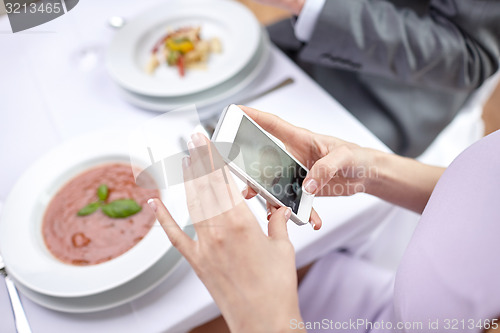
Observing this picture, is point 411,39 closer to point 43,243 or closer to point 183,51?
point 183,51

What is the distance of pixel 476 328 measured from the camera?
0.48 metres

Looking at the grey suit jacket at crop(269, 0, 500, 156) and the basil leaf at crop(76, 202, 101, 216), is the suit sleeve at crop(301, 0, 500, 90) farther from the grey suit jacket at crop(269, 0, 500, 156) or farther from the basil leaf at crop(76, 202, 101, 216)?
the basil leaf at crop(76, 202, 101, 216)

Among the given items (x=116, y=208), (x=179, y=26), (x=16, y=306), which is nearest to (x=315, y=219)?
(x=116, y=208)

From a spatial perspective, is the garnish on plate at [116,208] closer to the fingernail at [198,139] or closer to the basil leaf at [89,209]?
the basil leaf at [89,209]

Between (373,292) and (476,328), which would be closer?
(476,328)

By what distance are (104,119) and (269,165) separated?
1.34 feet

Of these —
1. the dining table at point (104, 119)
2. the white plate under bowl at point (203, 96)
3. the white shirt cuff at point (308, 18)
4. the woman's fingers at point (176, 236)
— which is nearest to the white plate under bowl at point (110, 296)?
the dining table at point (104, 119)

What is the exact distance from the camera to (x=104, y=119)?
30.3 inches

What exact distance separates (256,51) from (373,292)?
0.48 metres

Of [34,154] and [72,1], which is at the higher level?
[72,1]

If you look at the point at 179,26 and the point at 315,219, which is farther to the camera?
the point at 179,26

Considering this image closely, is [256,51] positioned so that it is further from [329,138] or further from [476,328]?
[476,328]

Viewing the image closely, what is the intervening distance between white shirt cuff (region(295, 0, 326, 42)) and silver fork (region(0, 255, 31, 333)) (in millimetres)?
634

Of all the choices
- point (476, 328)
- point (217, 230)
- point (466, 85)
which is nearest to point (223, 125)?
point (217, 230)
